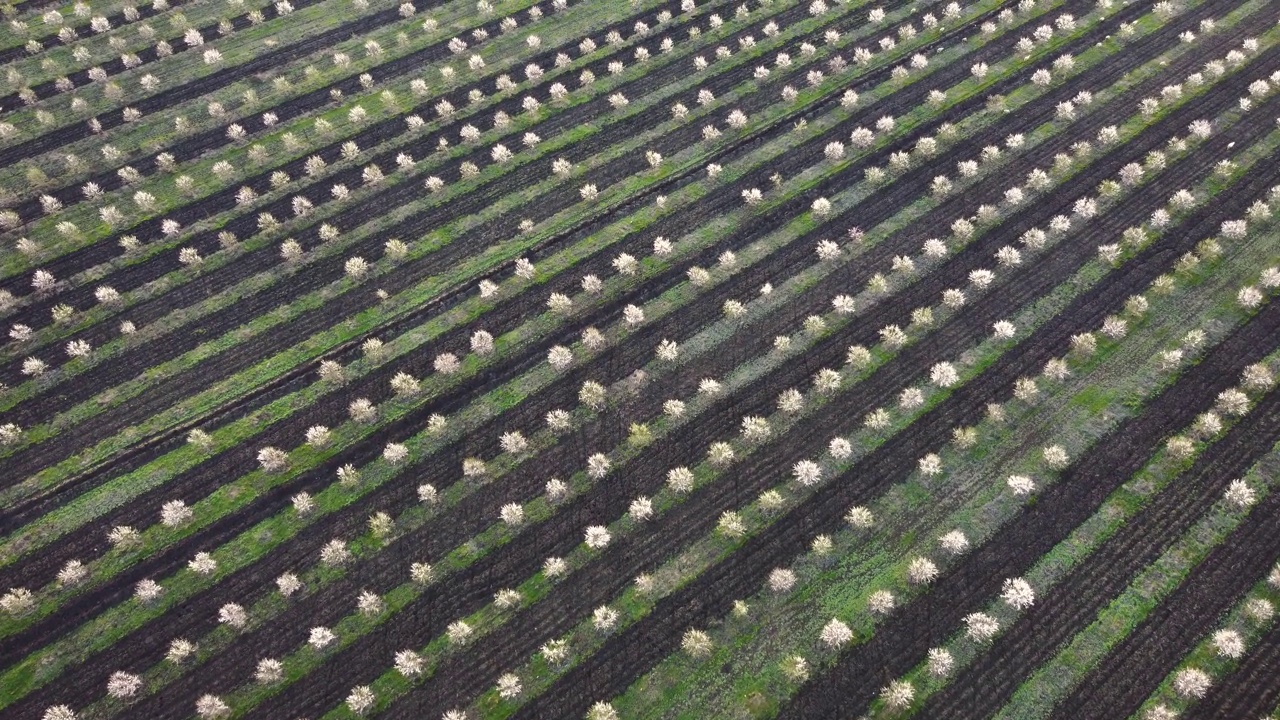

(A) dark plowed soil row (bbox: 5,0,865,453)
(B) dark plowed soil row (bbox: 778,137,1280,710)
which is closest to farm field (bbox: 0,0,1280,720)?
(B) dark plowed soil row (bbox: 778,137,1280,710)

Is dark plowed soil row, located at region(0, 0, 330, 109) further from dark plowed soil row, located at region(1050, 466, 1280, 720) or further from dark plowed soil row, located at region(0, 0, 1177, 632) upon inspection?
dark plowed soil row, located at region(1050, 466, 1280, 720)

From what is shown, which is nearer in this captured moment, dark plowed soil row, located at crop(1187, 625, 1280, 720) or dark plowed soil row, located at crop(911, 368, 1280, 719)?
dark plowed soil row, located at crop(1187, 625, 1280, 720)

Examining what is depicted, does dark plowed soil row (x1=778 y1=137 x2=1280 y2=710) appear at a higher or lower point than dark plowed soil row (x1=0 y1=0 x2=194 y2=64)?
higher

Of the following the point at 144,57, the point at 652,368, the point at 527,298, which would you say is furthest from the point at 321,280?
the point at 144,57

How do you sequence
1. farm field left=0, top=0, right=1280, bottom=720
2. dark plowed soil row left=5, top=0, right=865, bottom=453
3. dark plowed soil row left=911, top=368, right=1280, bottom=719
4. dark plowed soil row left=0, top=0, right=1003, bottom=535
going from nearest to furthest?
dark plowed soil row left=911, top=368, right=1280, bottom=719
farm field left=0, top=0, right=1280, bottom=720
dark plowed soil row left=5, top=0, right=865, bottom=453
dark plowed soil row left=0, top=0, right=1003, bottom=535

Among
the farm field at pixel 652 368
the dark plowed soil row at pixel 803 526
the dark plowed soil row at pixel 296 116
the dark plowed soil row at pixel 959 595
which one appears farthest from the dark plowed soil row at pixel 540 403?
the dark plowed soil row at pixel 296 116

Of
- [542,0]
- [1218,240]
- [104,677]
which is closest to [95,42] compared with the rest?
[542,0]

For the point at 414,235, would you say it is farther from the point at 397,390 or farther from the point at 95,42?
the point at 95,42
